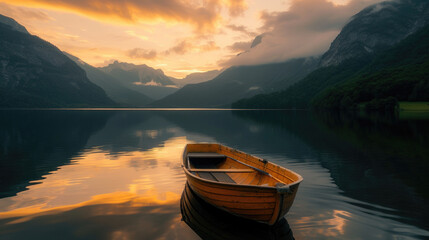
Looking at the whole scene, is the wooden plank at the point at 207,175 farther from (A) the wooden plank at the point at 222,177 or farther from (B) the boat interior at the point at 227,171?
(A) the wooden plank at the point at 222,177

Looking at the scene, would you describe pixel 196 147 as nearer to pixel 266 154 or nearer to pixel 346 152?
pixel 266 154

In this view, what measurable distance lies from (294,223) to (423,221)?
623 centimetres

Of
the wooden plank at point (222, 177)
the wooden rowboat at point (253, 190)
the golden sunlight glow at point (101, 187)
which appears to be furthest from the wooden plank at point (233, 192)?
the golden sunlight glow at point (101, 187)

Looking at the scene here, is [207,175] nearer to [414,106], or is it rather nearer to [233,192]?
[233,192]

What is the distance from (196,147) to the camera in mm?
25781

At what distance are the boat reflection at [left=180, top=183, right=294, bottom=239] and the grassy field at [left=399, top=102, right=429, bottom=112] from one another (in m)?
153

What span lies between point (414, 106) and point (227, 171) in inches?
6270

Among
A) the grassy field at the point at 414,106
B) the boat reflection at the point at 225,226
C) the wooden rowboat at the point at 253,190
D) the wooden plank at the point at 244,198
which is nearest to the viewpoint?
the wooden rowboat at the point at 253,190

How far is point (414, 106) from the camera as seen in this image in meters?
139

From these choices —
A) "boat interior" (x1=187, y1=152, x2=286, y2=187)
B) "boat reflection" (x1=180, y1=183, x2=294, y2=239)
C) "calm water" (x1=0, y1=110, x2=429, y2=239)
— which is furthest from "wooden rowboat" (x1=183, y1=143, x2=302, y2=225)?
"calm water" (x1=0, y1=110, x2=429, y2=239)

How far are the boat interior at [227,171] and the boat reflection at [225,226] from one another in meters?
2.09

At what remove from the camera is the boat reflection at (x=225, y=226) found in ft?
39.3

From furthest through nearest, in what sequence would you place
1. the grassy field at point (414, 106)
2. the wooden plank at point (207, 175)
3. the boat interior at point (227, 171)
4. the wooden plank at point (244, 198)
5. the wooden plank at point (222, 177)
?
the grassy field at point (414, 106) → the wooden plank at point (207, 175) → the wooden plank at point (222, 177) → the boat interior at point (227, 171) → the wooden plank at point (244, 198)

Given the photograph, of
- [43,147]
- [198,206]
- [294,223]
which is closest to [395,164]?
[294,223]
